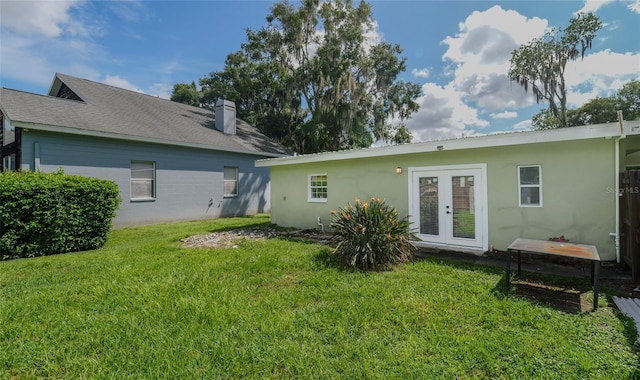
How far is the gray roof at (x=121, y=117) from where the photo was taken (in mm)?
8688

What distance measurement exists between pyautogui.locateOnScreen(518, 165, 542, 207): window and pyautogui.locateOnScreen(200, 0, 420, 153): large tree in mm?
12558

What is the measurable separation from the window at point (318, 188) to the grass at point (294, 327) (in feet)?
13.5

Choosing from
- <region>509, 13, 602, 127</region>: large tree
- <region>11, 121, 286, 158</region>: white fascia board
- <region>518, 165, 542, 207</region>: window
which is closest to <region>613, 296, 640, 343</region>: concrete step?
<region>518, 165, 542, 207</region>: window

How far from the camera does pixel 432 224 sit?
22.0 ft

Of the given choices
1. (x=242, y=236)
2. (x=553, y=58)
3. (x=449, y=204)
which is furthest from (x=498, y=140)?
(x=553, y=58)

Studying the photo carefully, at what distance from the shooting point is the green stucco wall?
498 cm

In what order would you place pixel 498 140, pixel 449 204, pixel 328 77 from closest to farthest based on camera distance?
pixel 498 140, pixel 449 204, pixel 328 77

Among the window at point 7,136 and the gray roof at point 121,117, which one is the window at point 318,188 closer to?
the gray roof at point 121,117

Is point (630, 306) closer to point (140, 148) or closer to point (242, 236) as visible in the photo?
point (242, 236)

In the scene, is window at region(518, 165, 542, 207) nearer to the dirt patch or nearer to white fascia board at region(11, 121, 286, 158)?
the dirt patch

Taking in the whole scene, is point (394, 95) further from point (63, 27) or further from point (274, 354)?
point (274, 354)

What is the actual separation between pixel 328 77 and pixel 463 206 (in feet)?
43.6

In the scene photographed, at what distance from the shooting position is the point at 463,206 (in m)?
6.27

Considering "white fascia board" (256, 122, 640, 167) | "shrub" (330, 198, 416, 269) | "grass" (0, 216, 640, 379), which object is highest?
"white fascia board" (256, 122, 640, 167)
